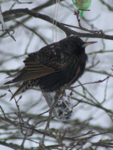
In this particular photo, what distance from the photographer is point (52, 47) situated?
5.82 ft

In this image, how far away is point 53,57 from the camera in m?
1.73

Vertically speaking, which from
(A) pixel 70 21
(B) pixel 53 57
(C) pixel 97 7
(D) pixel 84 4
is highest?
(C) pixel 97 7

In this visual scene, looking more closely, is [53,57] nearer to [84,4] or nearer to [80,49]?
[80,49]

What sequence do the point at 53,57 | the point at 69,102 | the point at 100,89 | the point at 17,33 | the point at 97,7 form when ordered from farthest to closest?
the point at 100,89 → the point at 97,7 → the point at 17,33 → the point at 69,102 → the point at 53,57

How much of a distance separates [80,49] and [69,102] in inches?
19.6

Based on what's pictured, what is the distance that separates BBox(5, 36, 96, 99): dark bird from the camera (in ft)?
5.62

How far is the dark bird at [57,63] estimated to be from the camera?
171 cm

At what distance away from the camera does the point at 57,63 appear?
171cm

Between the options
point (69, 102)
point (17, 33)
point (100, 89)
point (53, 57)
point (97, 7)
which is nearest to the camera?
point (53, 57)

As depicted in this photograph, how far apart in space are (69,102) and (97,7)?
2.72 meters

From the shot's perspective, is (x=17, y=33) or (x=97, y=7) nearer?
(x=17, y=33)

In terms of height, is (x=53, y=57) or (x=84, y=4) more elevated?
(x=84, y=4)

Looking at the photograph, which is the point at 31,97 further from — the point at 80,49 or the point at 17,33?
the point at 80,49

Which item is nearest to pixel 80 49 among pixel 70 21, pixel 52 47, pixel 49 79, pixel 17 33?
pixel 52 47
